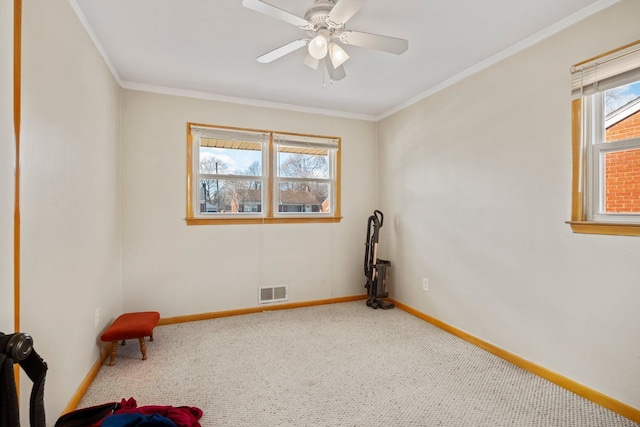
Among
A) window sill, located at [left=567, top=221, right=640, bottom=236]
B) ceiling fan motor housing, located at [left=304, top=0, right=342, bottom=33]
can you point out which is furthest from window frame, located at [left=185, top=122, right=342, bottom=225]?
window sill, located at [left=567, top=221, right=640, bottom=236]

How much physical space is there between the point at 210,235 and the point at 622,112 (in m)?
3.74

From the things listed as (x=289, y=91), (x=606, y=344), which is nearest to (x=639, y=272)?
(x=606, y=344)

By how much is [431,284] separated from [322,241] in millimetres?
1470

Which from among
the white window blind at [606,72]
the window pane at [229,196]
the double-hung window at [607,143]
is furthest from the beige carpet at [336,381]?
the white window blind at [606,72]

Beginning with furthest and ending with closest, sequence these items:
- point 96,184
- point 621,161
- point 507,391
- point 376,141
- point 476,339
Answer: point 376,141, point 476,339, point 96,184, point 507,391, point 621,161

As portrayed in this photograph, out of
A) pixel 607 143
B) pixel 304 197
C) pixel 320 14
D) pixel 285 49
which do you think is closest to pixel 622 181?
pixel 607 143

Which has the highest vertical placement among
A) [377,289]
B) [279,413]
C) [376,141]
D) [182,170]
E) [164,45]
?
[164,45]

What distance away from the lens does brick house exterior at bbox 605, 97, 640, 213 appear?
6.34 feet

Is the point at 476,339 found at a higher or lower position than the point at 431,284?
lower

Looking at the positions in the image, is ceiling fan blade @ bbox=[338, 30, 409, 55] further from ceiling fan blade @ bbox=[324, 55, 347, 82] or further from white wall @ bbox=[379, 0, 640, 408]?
white wall @ bbox=[379, 0, 640, 408]

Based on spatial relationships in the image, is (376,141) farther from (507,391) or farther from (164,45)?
(507,391)

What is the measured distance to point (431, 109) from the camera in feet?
11.4

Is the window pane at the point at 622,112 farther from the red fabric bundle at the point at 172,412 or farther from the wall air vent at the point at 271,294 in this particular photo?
→ the wall air vent at the point at 271,294

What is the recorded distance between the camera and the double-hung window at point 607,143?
1.93 meters
